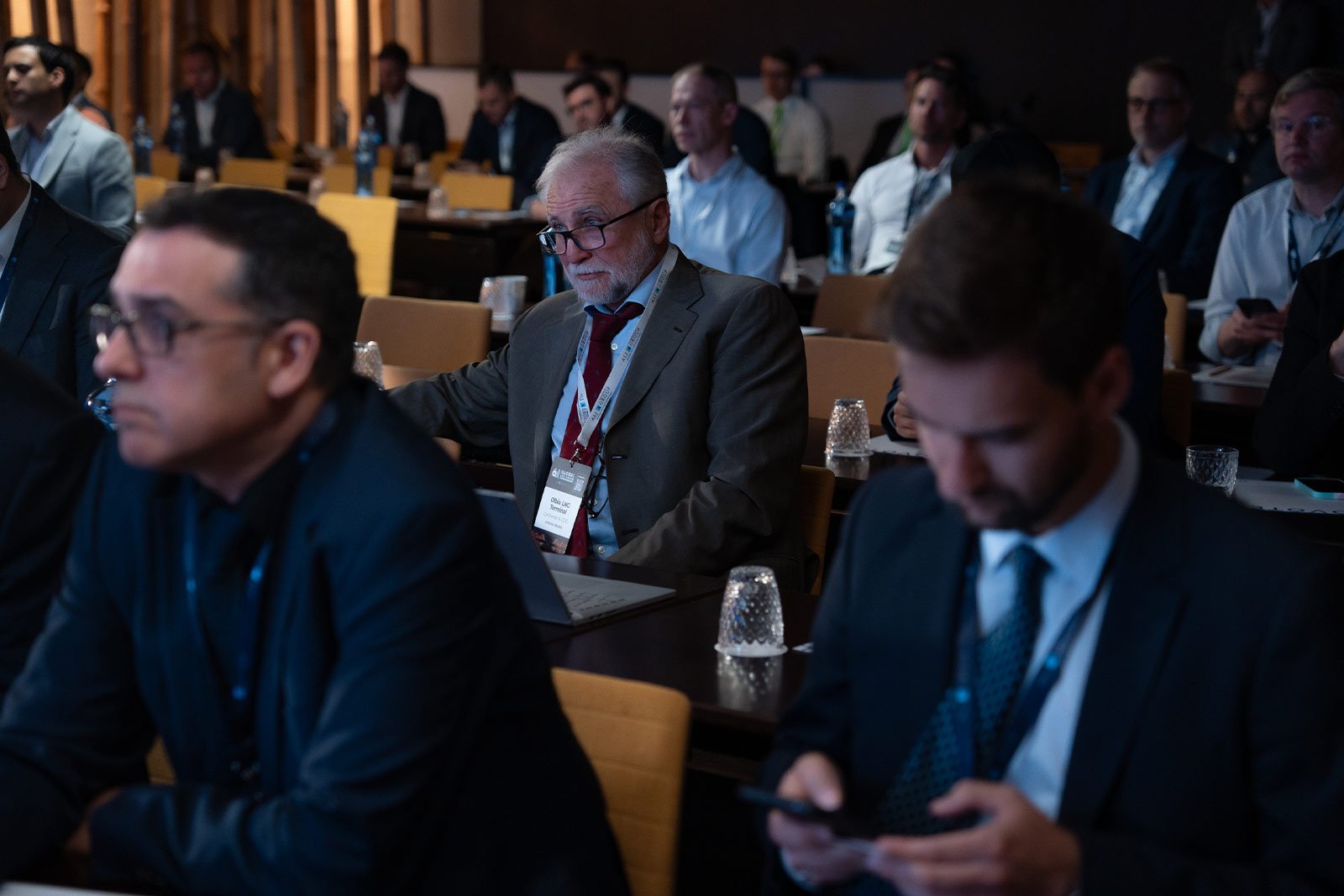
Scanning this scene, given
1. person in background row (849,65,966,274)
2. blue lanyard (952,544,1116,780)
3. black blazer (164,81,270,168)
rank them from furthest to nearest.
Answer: black blazer (164,81,270,168) < person in background row (849,65,966,274) < blue lanyard (952,544,1116,780)

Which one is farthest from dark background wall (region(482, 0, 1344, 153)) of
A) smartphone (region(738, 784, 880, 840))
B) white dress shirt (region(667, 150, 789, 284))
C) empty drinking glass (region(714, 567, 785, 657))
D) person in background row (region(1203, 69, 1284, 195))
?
smartphone (region(738, 784, 880, 840))

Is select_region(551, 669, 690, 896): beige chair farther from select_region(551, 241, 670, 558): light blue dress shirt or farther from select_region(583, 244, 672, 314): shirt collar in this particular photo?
select_region(583, 244, 672, 314): shirt collar

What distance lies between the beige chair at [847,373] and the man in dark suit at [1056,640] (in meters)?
2.55

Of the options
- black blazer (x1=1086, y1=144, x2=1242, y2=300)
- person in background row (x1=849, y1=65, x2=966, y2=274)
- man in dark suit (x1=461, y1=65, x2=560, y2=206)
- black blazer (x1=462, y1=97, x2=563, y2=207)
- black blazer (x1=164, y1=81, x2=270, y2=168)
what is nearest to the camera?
black blazer (x1=1086, y1=144, x2=1242, y2=300)

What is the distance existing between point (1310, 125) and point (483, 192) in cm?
552

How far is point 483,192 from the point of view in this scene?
927 cm

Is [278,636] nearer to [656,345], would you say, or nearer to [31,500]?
[31,500]

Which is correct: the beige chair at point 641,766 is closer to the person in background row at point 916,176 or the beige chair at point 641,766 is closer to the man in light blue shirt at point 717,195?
the man in light blue shirt at point 717,195

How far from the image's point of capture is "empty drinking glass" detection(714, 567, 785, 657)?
2186 millimetres

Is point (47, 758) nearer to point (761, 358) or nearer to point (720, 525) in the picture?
point (720, 525)

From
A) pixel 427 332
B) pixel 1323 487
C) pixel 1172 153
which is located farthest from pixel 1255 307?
pixel 427 332

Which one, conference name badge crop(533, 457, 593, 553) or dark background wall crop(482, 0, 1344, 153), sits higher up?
dark background wall crop(482, 0, 1344, 153)

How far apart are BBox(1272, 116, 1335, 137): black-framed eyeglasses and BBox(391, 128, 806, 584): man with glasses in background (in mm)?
2426

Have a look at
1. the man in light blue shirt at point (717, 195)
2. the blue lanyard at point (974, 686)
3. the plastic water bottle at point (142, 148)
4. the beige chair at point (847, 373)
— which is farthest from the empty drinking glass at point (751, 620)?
the plastic water bottle at point (142, 148)
